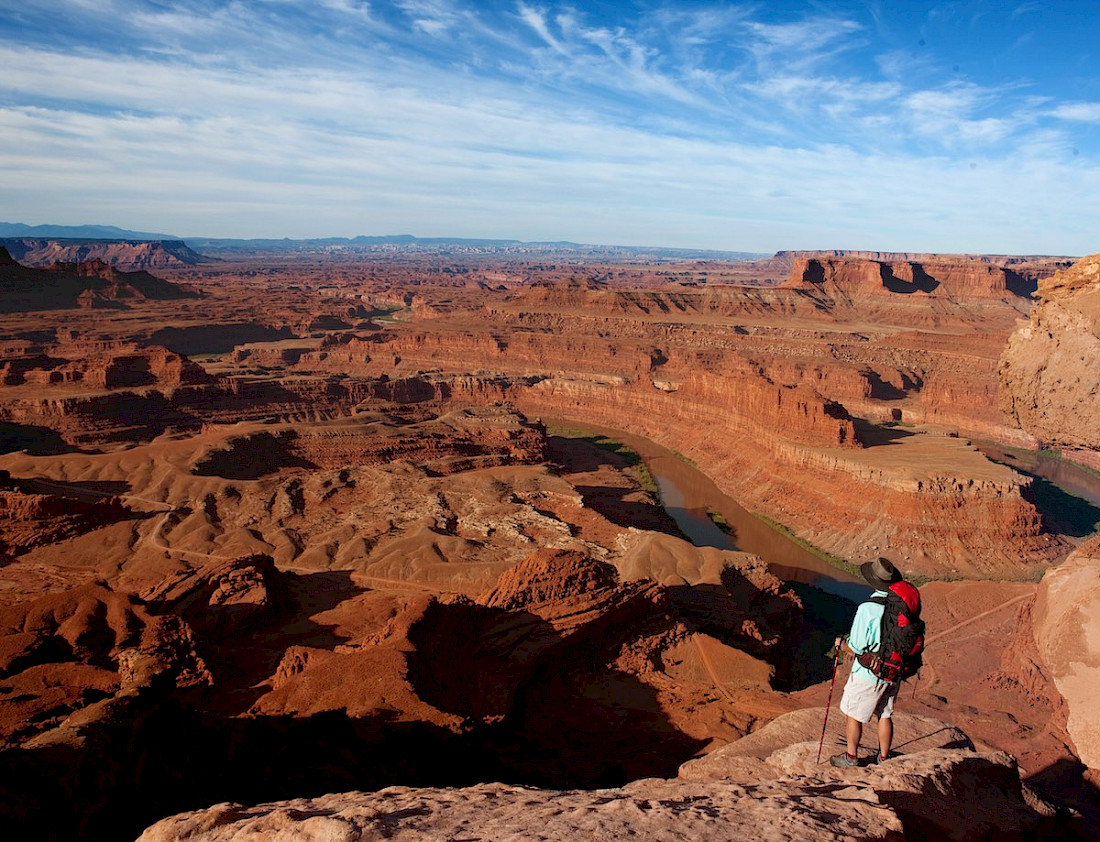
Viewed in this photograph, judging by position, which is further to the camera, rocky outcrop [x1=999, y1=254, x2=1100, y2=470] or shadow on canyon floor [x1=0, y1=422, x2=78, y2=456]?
shadow on canyon floor [x1=0, y1=422, x2=78, y2=456]

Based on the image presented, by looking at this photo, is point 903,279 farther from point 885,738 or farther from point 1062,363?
point 885,738

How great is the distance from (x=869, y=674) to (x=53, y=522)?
31977mm

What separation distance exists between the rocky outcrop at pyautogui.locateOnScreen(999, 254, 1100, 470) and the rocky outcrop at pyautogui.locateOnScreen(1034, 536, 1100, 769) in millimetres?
3472

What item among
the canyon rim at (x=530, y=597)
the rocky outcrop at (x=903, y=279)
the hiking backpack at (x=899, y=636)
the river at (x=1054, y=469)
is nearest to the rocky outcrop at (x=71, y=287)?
the canyon rim at (x=530, y=597)

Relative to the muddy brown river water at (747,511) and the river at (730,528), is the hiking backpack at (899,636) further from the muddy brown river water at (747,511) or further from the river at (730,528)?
the muddy brown river water at (747,511)

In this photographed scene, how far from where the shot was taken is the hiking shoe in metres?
Answer: 6.94

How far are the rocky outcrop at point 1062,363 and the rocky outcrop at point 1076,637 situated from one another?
347 cm

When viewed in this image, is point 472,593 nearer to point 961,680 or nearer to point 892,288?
point 961,680

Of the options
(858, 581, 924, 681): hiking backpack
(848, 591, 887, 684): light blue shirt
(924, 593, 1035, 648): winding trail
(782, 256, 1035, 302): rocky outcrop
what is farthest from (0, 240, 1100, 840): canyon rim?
(782, 256, 1035, 302): rocky outcrop

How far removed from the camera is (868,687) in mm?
7094

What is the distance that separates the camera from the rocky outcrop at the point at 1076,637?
33.6ft

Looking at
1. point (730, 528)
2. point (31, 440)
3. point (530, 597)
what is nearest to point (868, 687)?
point (530, 597)

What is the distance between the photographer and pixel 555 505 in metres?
35.7

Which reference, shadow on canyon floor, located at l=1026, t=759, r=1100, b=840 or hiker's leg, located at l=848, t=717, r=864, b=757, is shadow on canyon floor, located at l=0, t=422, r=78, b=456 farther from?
shadow on canyon floor, located at l=1026, t=759, r=1100, b=840
